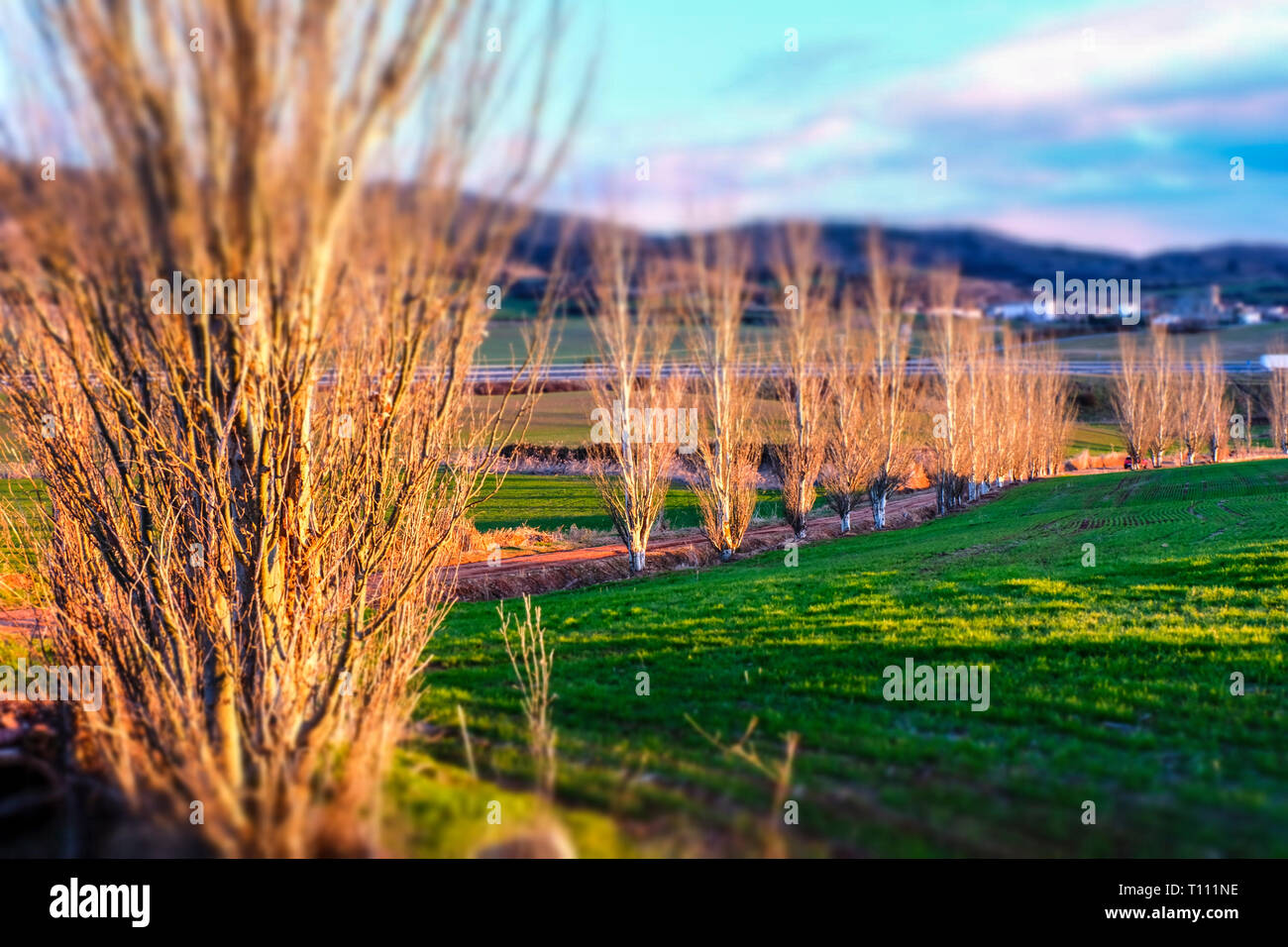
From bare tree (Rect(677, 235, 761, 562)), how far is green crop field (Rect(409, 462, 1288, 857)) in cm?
1037

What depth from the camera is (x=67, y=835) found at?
167 inches

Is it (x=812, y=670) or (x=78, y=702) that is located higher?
(x=78, y=702)

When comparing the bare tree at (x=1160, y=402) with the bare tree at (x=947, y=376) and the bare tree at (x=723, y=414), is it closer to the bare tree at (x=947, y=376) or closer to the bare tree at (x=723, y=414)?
the bare tree at (x=947, y=376)

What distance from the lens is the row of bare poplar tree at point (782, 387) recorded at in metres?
23.5

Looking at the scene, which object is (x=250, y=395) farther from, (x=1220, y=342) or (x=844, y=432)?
(x=1220, y=342)

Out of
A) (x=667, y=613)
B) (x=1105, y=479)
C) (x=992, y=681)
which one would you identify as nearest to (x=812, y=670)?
(x=992, y=681)

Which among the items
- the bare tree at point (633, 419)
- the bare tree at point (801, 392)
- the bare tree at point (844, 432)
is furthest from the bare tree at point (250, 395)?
Answer: the bare tree at point (844, 432)

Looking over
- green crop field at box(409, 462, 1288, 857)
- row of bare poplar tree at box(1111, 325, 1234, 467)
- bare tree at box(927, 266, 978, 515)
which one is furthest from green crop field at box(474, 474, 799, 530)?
row of bare poplar tree at box(1111, 325, 1234, 467)

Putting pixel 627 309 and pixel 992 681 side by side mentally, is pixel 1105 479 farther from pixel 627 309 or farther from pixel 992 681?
pixel 992 681

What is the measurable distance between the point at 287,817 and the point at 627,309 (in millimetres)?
21392

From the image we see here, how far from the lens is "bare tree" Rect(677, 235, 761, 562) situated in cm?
2514

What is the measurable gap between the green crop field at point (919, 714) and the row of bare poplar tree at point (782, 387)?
864cm

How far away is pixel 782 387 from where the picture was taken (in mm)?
29531

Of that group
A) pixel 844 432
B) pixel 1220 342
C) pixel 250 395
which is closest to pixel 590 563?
pixel 844 432
